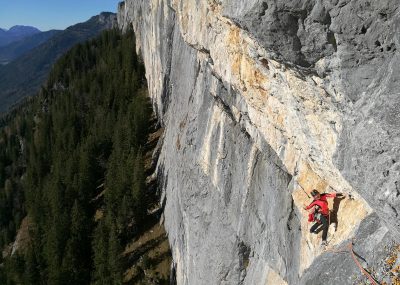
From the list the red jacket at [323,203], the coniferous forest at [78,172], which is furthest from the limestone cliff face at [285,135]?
the coniferous forest at [78,172]

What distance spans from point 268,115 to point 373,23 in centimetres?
780

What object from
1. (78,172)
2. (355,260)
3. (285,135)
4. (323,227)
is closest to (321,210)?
(323,227)

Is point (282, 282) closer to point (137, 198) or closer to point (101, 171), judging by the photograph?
point (137, 198)

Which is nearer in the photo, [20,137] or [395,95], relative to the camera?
[395,95]

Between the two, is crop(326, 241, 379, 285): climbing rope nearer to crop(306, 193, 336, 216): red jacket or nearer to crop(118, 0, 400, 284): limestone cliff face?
crop(118, 0, 400, 284): limestone cliff face

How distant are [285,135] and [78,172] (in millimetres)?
62762

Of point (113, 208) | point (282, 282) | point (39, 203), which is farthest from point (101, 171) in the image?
point (282, 282)

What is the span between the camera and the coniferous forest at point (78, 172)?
52000 mm

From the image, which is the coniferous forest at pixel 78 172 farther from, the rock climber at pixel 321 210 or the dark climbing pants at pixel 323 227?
the rock climber at pixel 321 210

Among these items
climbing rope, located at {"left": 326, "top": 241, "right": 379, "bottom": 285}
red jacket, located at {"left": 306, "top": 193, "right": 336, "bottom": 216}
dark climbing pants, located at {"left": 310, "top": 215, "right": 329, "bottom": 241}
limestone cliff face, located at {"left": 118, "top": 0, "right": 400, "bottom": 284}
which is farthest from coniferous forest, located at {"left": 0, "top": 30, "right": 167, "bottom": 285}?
climbing rope, located at {"left": 326, "top": 241, "right": 379, "bottom": 285}

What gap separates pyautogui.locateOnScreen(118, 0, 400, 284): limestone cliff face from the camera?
31.6 ft

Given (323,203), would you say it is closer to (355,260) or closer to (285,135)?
(355,260)

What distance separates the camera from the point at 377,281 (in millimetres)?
10445

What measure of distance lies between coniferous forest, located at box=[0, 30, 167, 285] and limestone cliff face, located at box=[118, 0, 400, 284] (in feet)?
71.7
